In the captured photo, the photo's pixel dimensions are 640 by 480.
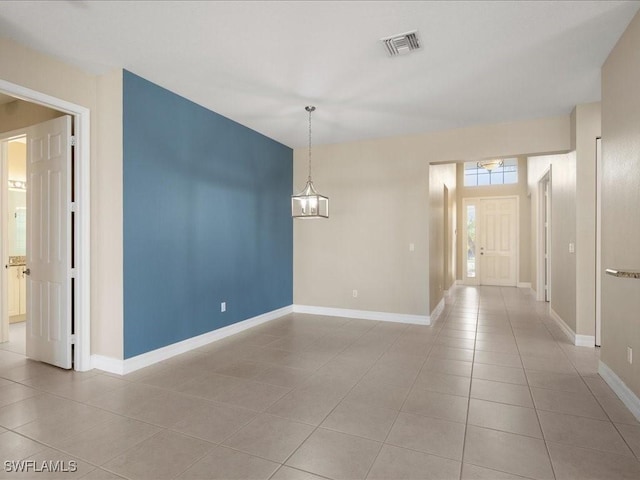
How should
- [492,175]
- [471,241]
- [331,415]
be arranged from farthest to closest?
1. [471,241]
2. [492,175]
3. [331,415]

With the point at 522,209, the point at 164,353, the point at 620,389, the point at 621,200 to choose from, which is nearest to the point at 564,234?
the point at 621,200

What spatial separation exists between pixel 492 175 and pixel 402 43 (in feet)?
27.4

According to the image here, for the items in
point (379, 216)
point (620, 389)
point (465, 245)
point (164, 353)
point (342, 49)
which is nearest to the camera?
point (620, 389)

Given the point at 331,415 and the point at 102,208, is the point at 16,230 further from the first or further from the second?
the point at 331,415

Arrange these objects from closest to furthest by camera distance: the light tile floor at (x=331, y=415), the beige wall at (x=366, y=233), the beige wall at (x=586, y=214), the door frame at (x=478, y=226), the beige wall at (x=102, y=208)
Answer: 1. the light tile floor at (x=331, y=415)
2. the beige wall at (x=102, y=208)
3. the beige wall at (x=586, y=214)
4. the beige wall at (x=366, y=233)
5. the door frame at (x=478, y=226)

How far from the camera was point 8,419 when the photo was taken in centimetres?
251

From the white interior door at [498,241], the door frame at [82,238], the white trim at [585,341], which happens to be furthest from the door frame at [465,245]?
the door frame at [82,238]

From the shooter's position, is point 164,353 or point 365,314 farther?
point 365,314

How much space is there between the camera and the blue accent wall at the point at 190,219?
3.47 m

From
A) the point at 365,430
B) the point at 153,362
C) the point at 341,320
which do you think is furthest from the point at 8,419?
the point at 341,320

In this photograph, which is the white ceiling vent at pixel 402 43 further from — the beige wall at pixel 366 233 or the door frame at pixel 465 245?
the door frame at pixel 465 245

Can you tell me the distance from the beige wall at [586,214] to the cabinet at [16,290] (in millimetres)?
7821

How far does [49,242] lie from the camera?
354 cm

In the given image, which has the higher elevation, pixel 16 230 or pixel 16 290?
pixel 16 230
